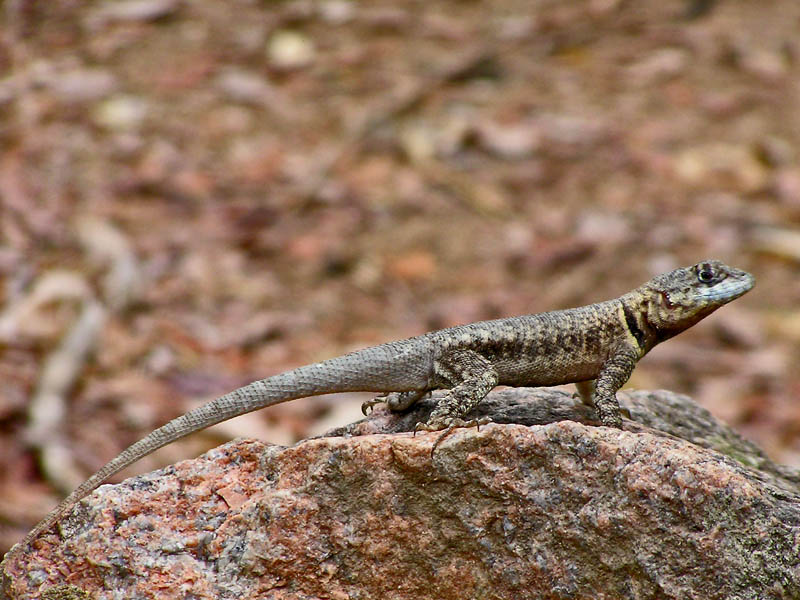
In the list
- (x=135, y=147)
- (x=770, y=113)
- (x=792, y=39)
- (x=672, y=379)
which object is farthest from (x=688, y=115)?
(x=135, y=147)

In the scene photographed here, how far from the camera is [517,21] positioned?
502 inches

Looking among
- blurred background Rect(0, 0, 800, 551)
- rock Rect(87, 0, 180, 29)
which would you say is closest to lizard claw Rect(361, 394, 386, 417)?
blurred background Rect(0, 0, 800, 551)

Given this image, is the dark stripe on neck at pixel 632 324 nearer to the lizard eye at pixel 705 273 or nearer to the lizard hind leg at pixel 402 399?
the lizard eye at pixel 705 273

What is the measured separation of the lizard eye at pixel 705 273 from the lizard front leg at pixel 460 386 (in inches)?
47.8

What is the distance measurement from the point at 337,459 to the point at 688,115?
8.25 m

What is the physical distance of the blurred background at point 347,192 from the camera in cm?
834

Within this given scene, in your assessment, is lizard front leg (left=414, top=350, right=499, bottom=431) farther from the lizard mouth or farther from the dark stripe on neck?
the lizard mouth

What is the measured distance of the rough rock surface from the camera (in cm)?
373

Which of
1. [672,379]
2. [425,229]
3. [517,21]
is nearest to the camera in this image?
[672,379]

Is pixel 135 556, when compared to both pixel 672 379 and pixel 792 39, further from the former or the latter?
Answer: pixel 792 39

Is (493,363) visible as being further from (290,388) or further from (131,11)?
(131,11)

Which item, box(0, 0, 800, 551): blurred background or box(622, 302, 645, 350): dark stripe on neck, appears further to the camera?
box(0, 0, 800, 551): blurred background

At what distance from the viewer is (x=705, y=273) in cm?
520

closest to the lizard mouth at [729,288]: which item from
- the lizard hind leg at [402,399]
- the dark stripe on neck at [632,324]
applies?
the dark stripe on neck at [632,324]
